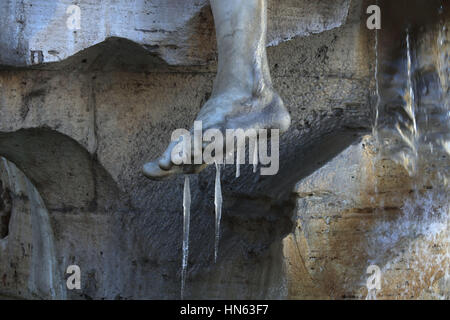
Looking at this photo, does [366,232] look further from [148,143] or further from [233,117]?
[148,143]

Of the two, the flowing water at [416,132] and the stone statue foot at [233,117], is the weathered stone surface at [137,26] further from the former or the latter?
the stone statue foot at [233,117]

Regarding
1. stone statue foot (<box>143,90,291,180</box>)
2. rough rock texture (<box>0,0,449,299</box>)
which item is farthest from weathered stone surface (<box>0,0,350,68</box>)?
stone statue foot (<box>143,90,291,180</box>)

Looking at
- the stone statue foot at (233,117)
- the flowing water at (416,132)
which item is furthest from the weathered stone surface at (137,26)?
the stone statue foot at (233,117)

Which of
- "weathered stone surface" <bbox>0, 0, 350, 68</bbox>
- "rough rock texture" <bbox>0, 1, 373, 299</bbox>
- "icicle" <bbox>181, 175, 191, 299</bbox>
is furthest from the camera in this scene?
"rough rock texture" <bbox>0, 1, 373, 299</bbox>

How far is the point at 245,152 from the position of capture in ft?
9.44

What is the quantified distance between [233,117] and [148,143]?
2.24ft

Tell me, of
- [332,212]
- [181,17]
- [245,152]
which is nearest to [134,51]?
[181,17]

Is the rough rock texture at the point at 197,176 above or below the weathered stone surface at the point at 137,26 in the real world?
below

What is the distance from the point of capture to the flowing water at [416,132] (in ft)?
8.44

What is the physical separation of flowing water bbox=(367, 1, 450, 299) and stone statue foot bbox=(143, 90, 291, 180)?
0.42 meters

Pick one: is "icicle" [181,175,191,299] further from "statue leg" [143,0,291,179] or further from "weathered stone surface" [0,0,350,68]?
"weathered stone surface" [0,0,350,68]

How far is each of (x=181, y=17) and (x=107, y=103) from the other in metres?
0.41

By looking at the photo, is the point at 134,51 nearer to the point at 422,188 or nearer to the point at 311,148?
the point at 311,148

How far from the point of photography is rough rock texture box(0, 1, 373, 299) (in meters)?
2.78
